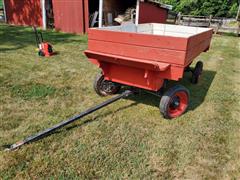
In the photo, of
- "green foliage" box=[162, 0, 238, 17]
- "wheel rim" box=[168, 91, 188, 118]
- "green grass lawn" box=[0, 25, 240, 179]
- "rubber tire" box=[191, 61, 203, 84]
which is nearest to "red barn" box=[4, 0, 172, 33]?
"green grass lawn" box=[0, 25, 240, 179]

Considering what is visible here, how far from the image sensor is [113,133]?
3.07 m

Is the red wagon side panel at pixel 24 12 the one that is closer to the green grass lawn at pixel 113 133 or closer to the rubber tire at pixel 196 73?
the green grass lawn at pixel 113 133

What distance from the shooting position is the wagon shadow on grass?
160 inches

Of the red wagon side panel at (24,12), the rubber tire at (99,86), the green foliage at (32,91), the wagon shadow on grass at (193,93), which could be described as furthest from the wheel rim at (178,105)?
the red wagon side panel at (24,12)

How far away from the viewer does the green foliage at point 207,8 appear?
31.8 m

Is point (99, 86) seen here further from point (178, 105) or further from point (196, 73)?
point (196, 73)

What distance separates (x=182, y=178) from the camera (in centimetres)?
241

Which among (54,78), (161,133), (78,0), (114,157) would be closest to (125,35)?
(161,133)

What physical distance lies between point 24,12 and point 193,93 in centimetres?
1326

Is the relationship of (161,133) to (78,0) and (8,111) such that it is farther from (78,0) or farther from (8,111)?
(78,0)

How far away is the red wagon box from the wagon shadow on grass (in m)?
0.77

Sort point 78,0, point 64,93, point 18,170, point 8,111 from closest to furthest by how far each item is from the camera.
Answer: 1. point 18,170
2. point 8,111
3. point 64,93
4. point 78,0

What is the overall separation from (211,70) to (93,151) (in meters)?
4.75

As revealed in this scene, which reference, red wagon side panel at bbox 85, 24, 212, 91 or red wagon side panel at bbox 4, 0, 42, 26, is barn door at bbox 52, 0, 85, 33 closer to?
red wagon side panel at bbox 4, 0, 42, 26
